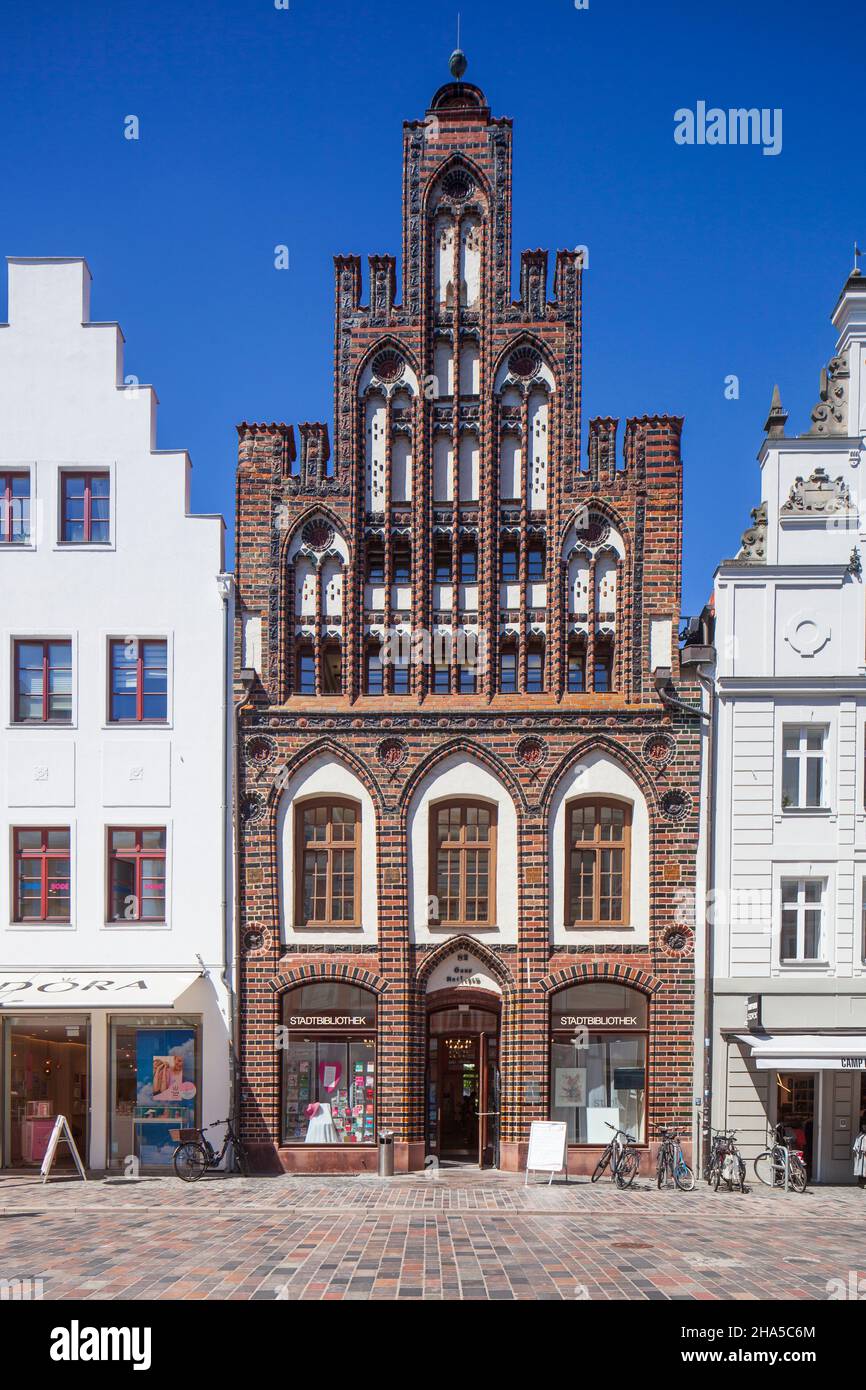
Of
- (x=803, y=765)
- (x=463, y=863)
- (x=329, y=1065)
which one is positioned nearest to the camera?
(x=329, y=1065)

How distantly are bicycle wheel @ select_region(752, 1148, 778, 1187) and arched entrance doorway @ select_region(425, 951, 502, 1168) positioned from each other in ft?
15.1

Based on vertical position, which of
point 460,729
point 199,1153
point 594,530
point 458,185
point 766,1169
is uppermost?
point 458,185

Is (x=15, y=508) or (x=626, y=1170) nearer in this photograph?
(x=626, y=1170)

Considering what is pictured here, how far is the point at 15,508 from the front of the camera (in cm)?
2073

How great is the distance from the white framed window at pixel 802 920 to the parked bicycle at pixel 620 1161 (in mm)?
4177

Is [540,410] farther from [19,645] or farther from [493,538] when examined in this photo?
[19,645]

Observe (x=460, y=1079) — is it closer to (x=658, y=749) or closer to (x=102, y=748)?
(x=658, y=749)

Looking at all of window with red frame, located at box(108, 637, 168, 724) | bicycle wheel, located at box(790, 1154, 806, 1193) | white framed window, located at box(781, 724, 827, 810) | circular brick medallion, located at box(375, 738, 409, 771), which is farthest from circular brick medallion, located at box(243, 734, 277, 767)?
bicycle wheel, located at box(790, 1154, 806, 1193)

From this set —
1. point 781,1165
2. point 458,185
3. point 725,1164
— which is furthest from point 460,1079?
point 458,185

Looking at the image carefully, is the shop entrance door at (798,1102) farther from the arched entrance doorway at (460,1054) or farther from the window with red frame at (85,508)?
the window with red frame at (85,508)

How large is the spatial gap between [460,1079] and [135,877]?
271 inches

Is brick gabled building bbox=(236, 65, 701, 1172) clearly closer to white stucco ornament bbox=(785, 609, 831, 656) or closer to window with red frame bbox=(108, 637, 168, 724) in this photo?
window with red frame bbox=(108, 637, 168, 724)

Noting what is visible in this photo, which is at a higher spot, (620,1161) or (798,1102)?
(798,1102)

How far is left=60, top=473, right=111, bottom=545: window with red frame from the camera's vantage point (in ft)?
67.8
